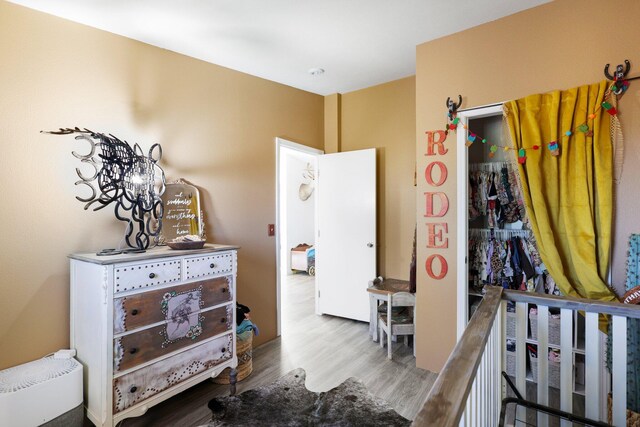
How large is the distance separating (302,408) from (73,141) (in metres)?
2.30

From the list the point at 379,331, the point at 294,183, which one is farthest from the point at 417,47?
the point at 294,183

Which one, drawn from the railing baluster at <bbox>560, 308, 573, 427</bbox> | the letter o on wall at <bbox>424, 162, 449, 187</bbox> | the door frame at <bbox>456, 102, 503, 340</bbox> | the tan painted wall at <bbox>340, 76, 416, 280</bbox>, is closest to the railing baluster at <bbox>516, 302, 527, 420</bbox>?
the railing baluster at <bbox>560, 308, 573, 427</bbox>

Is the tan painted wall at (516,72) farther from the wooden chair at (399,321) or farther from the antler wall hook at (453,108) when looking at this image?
the wooden chair at (399,321)

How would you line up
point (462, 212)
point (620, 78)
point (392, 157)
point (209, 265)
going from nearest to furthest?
point (620, 78) → point (209, 265) → point (462, 212) → point (392, 157)

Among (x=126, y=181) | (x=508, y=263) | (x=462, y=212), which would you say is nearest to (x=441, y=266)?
(x=462, y=212)

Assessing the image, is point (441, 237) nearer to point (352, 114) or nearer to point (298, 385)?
point (298, 385)

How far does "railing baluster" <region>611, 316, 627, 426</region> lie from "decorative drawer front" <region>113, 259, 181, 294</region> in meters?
2.28

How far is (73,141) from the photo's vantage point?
2.03 meters

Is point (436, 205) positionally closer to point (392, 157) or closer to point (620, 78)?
point (392, 157)

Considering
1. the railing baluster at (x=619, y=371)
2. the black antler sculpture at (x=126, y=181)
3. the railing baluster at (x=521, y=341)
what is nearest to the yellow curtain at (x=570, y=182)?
the railing baluster at (x=619, y=371)

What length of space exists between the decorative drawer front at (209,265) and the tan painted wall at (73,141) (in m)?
0.56

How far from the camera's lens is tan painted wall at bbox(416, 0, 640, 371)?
182 cm

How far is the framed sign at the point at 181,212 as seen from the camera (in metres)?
2.46

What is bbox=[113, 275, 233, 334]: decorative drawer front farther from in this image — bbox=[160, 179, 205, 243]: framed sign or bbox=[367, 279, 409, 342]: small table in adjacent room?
bbox=[367, 279, 409, 342]: small table in adjacent room
